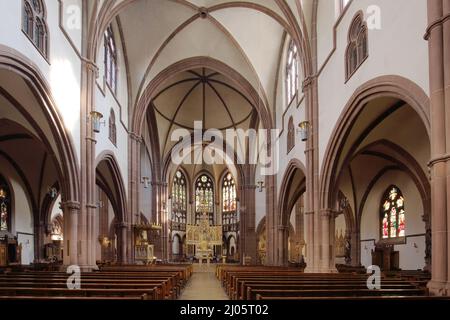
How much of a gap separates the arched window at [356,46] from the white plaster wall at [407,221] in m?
9.34

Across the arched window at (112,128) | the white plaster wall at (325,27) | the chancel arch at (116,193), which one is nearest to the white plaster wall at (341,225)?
the chancel arch at (116,193)

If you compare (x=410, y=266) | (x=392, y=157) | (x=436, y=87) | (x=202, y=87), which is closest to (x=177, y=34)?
(x=202, y=87)

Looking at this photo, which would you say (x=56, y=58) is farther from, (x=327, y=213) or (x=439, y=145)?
(x=439, y=145)

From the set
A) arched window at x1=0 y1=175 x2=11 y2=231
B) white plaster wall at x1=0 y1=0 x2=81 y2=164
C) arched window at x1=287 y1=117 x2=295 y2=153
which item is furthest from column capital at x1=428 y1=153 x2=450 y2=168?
arched window at x1=0 y1=175 x2=11 y2=231

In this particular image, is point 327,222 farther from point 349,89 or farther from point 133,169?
point 133,169

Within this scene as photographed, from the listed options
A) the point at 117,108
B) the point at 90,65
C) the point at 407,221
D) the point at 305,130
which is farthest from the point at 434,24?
the point at 117,108

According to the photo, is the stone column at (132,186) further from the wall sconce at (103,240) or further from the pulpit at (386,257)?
the pulpit at (386,257)

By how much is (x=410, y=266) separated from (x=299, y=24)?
1226cm

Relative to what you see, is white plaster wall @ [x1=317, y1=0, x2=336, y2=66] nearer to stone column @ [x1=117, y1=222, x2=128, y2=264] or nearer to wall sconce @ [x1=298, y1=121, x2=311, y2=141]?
wall sconce @ [x1=298, y1=121, x2=311, y2=141]

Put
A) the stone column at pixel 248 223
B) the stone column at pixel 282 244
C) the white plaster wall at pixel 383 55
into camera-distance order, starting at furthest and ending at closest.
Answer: the stone column at pixel 248 223, the stone column at pixel 282 244, the white plaster wall at pixel 383 55

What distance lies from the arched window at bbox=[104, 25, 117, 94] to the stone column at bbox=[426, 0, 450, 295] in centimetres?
1587

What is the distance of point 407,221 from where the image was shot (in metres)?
22.4

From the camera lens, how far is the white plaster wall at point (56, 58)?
37.6 feet

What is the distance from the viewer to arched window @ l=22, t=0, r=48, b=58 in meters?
12.7
